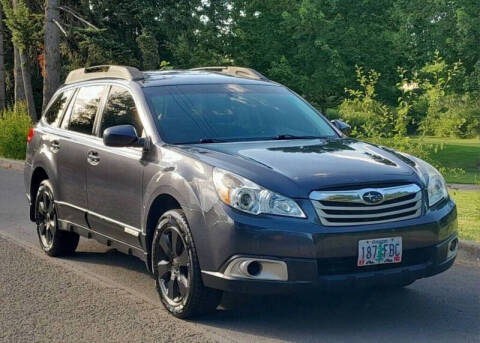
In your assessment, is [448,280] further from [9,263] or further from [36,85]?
[36,85]

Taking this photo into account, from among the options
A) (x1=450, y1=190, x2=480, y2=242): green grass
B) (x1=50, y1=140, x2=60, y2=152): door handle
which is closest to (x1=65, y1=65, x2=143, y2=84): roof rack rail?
(x1=50, y1=140, x2=60, y2=152): door handle

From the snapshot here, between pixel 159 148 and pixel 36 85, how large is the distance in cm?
3758

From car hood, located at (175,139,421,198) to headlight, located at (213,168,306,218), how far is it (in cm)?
5

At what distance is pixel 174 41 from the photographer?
32469mm

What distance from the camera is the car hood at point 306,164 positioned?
4949 millimetres

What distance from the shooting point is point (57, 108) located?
8203 mm

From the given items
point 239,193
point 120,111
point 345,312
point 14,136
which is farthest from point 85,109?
point 14,136

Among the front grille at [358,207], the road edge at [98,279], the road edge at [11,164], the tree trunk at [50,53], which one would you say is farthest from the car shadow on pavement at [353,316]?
the tree trunk at [50,53]

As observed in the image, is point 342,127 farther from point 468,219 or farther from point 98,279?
point 468,219

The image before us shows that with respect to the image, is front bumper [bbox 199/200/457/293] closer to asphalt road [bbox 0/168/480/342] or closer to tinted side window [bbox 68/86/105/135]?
asphalt road [bbox 0/168/480/342]

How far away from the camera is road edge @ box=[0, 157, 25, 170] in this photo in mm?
18675

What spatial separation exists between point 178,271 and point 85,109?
2.58m

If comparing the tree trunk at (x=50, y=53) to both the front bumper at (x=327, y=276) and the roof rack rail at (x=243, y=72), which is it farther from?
the front bumper at (x=327, y=276)

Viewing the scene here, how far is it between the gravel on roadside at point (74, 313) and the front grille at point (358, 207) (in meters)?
1.12
